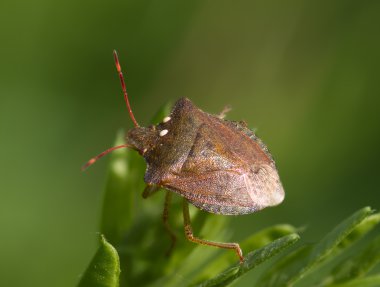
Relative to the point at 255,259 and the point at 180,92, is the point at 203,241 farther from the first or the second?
the point at 180,92

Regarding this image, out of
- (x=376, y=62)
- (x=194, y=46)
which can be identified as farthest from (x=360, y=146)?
(x=194, y=46)

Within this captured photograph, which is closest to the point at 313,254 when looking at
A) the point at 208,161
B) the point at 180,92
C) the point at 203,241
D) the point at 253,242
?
the point at 253,242

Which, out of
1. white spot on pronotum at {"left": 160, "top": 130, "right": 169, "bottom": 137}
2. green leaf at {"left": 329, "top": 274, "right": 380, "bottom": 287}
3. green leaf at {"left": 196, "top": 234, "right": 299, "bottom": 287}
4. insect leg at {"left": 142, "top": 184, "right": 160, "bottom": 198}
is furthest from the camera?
white spot on pronotum at {"left": 160, "top": 130, "right": 169, "bottom": 137}

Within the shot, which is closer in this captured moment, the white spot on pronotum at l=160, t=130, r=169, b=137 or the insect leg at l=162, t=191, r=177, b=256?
the insect leg at l=162, t=191, r=177, b=256

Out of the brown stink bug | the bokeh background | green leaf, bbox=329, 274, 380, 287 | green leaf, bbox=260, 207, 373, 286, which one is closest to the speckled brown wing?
the brown stink bug

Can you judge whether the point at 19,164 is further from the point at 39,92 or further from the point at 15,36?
the point at 15,36

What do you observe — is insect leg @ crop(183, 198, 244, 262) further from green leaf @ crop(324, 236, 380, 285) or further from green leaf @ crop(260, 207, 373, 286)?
green leaf @ crop(324, 236, 380, 285)
